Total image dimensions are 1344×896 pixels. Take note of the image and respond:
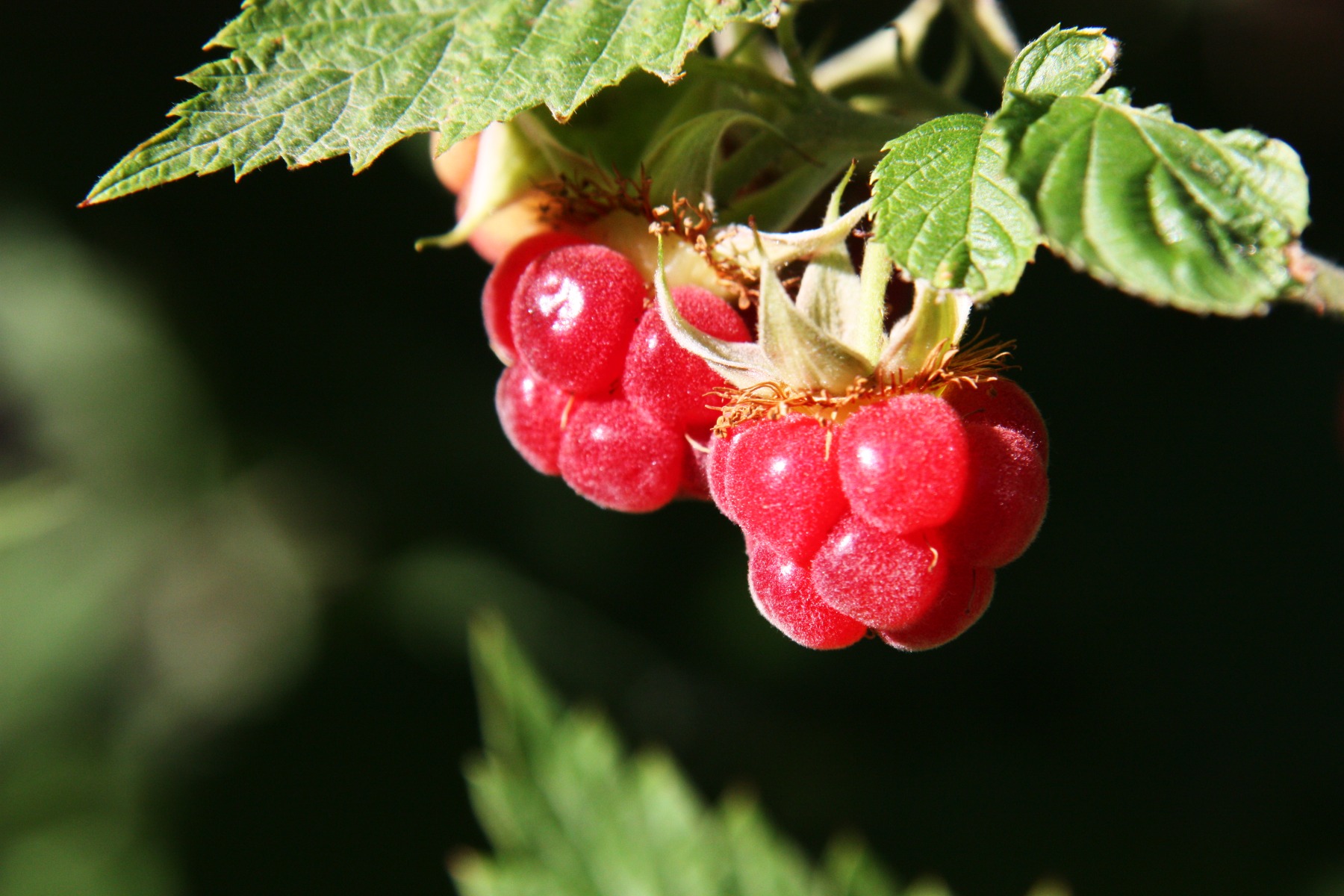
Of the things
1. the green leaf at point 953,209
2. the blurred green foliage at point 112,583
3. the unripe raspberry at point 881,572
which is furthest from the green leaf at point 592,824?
the blurred green foliage at point 112,583

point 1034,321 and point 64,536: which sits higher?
point 64,536

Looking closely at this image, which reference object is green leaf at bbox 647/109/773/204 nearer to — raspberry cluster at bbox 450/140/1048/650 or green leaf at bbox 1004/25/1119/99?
raspberry cluster at bbox 450/140/1048/650

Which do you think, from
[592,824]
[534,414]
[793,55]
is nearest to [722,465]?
Result: [534,414]

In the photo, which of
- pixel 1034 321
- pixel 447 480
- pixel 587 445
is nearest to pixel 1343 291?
pixel 587 445

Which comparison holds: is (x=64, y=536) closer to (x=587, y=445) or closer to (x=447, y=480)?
(x=447, y=480)

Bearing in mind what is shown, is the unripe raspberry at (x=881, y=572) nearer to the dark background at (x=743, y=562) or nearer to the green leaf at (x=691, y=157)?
the green leaf at (x=691, y=157)

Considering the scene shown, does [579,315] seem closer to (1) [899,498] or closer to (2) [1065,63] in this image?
(1) [899,498]
